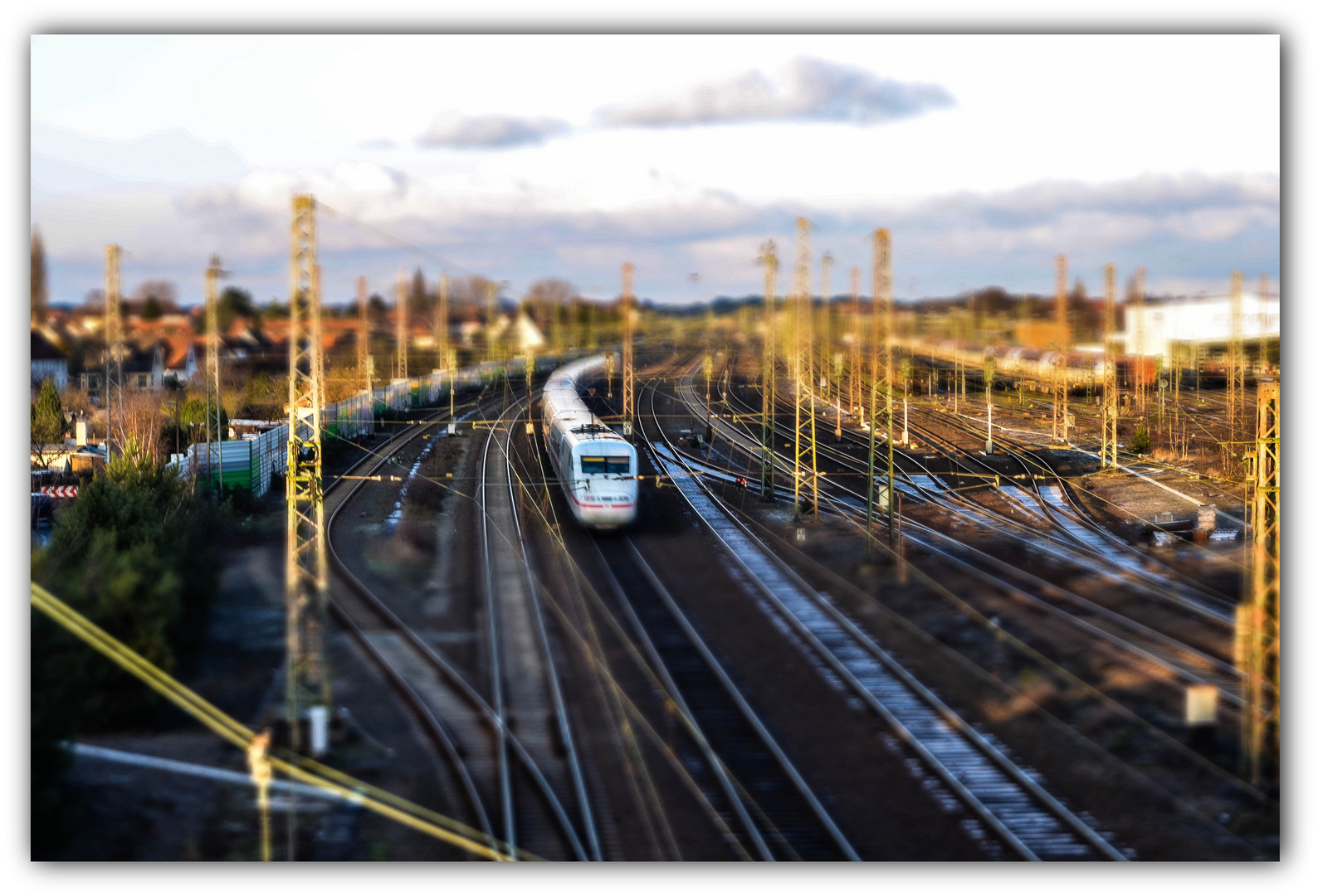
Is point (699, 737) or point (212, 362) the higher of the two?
point (212, 362)

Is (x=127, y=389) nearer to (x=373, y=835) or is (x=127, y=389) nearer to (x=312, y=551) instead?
(x=312, y=551)

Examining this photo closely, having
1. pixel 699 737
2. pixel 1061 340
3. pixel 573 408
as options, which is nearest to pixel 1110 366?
pixel 1061 340

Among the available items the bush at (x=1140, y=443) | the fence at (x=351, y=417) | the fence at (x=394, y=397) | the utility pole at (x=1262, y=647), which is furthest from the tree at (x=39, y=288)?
the bush at (x=1140, y=443)

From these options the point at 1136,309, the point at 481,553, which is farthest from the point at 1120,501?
the point at 481,553

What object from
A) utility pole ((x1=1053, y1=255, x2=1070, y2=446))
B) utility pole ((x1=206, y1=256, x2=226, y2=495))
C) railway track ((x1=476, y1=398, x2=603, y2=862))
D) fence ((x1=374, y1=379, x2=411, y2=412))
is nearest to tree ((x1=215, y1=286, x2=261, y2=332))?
utility pole ((x1=206, y1=256, x2=226, y2=495))

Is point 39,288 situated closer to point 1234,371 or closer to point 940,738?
point 940,738

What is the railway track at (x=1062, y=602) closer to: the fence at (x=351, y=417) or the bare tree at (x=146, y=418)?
the fence at (x=351, y=417)
